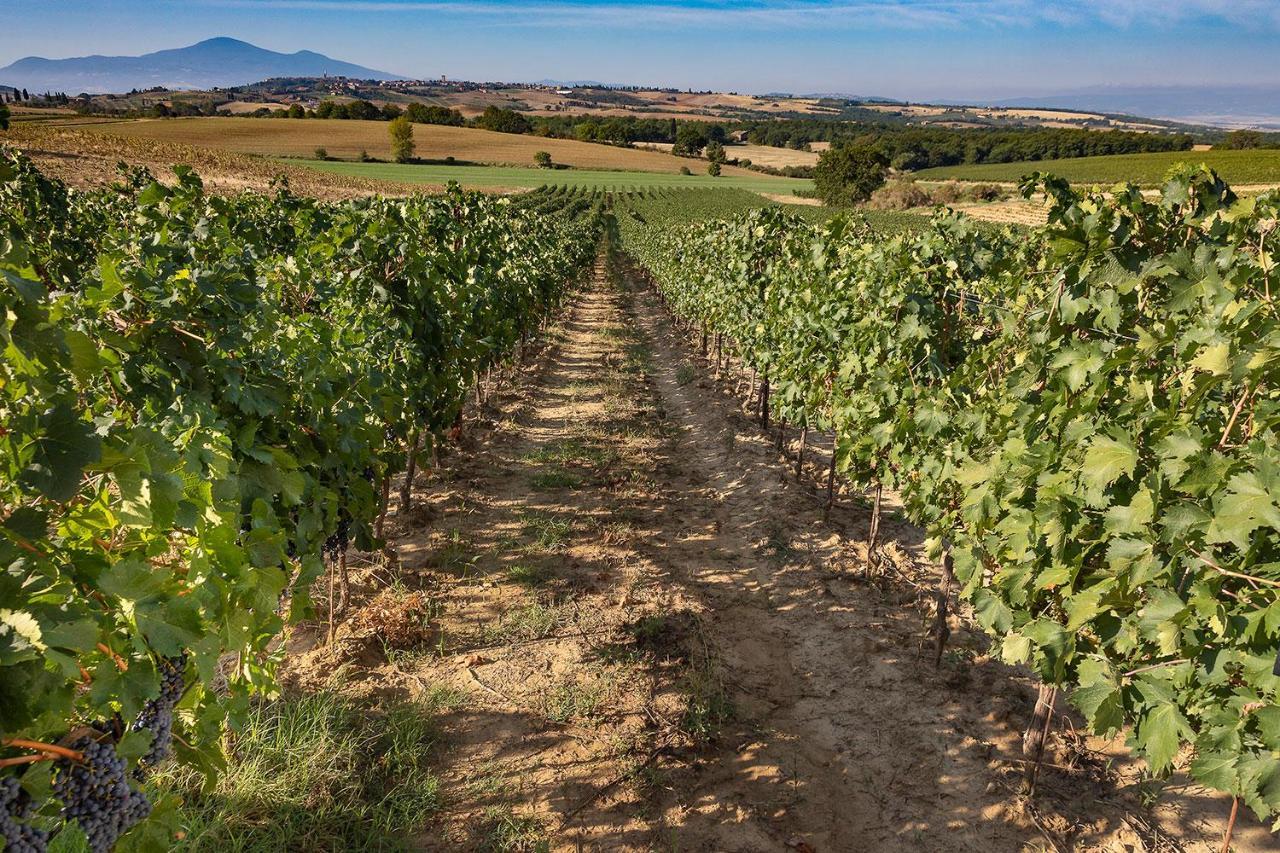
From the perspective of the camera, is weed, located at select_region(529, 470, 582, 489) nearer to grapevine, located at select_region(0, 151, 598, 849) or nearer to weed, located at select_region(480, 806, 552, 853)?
grapevine, located at select_region(0, 151, 598, 849)

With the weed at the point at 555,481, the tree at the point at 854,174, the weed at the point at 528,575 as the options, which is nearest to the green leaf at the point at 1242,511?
the weed at the point at 528,575

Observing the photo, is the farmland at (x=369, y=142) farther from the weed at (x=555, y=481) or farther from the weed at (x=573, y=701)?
the weed at (x=573, y=701)

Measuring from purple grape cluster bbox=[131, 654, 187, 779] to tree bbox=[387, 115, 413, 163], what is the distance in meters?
74.1

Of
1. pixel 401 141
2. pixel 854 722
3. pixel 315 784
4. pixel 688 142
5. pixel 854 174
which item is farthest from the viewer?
pixel 688 142

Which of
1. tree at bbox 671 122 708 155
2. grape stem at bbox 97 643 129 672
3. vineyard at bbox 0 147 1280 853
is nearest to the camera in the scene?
grape stem at bbox 97 643 129 672

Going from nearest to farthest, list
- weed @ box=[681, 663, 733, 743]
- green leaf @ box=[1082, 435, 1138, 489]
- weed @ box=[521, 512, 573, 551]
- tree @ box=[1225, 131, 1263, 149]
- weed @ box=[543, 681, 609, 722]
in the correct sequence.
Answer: green leaf @ box=[1082, 435, 1138, 489]
weed @ box=[681, 663, 733, 743]
weed @ box=[543, 681, 609, 722]
weed @ box=[521, 512, 573, 551]
tree @ box=[1225, 131, 1263, 149]

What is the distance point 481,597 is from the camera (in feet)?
20.9

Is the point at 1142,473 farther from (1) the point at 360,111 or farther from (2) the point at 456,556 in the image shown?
(1) the point at 360,111

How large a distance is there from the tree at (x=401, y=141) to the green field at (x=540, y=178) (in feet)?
9.75

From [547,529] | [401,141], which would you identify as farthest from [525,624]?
[401,141]

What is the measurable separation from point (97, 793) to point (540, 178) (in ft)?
232

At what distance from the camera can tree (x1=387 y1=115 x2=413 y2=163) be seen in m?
68.8

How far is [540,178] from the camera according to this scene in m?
67.8

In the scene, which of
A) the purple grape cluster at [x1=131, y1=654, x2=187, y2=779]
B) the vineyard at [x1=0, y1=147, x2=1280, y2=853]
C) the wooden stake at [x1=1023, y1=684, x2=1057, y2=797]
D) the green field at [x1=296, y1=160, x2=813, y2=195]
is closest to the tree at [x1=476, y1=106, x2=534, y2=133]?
the green field at [x1=296, y1=160, x2=813, y2=195]
